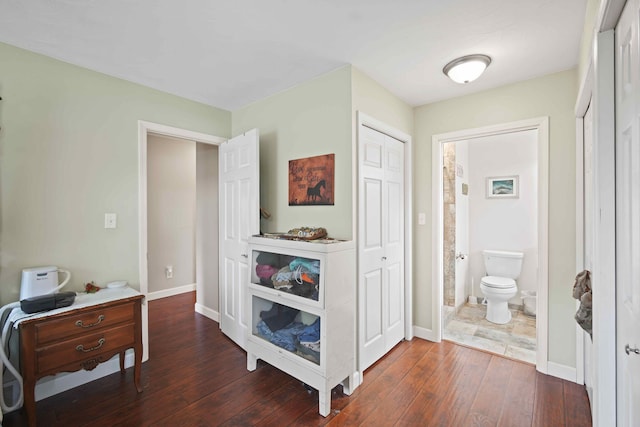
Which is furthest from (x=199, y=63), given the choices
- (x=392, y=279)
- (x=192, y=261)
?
(x=192, y=261)


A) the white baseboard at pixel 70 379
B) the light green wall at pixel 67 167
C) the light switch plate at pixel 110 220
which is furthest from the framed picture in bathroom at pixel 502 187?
the white baseboard at pixel 70 379

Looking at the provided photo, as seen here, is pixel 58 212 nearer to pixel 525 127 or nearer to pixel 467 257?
pixel 525 127

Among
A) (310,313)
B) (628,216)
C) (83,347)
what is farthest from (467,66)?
(83,347)

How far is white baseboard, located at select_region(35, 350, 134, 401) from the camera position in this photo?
6.54 ft

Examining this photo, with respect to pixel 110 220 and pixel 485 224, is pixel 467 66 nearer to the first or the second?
pixel 485 224

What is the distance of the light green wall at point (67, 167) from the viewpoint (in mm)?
1916

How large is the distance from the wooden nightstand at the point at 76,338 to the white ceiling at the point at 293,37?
1778mm

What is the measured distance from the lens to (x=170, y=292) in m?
4.37

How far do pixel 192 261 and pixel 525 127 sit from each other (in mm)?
4744

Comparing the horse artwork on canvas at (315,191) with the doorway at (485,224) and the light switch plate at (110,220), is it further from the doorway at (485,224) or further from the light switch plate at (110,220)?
the doorway at (485,224)

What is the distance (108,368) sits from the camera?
231 cm

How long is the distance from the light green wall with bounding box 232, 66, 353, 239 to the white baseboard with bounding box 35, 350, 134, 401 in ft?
5.53

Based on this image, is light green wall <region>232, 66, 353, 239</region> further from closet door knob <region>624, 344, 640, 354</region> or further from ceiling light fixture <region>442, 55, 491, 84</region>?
closet door knob <region>624, 344, 640, 354</region>

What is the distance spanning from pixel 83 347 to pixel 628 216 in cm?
289
